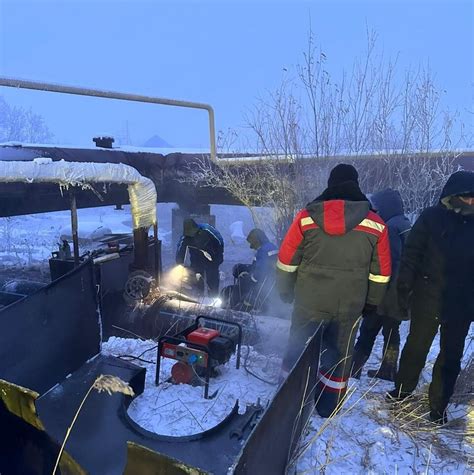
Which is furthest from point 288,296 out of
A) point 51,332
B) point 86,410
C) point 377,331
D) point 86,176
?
point 86,176

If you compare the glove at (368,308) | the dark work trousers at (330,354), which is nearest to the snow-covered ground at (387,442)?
the dark work trousers at (330,354)

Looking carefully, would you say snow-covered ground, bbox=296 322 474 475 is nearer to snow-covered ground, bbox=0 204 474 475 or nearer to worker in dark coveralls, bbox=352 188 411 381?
snow-covered ground, bbox=0 204 474 475

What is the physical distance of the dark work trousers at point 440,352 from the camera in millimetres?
2891

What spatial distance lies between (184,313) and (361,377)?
253 centimetres

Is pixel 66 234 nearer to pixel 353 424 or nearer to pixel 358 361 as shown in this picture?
pixel 358 361

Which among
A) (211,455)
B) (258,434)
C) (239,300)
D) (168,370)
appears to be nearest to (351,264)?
(258,434)

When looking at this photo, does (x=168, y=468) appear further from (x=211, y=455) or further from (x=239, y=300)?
(x=239, y=300)

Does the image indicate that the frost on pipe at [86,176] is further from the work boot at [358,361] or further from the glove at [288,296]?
the work boot at [358,361]

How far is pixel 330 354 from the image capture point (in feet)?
10.2

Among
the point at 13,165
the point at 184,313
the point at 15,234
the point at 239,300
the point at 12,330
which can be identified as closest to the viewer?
the point at 12,330

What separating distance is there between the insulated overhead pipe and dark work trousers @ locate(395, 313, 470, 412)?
5639mm

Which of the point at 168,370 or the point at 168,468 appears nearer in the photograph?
the point at 168,468

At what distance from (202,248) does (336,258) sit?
371cm

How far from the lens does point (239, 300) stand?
5945mm
